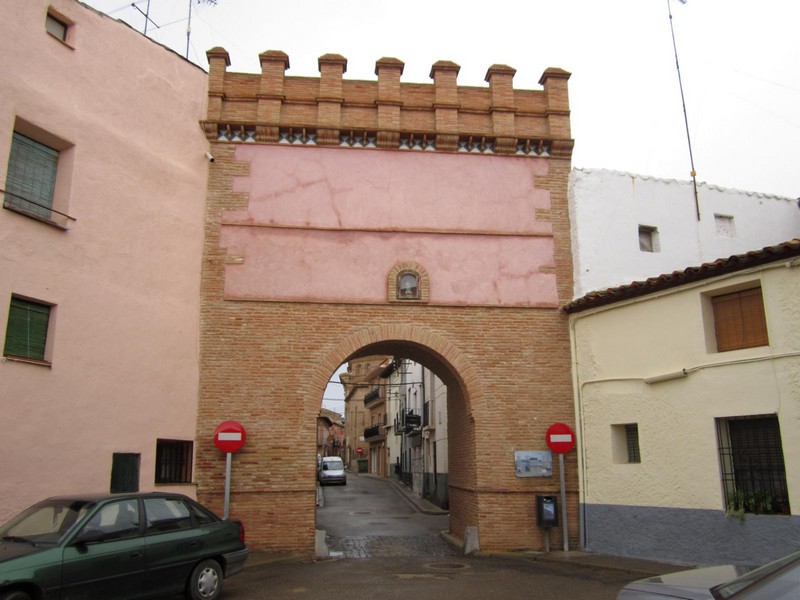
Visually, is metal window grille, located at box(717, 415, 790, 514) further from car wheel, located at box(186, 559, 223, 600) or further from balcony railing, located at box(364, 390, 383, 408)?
balcony railing, located at box(364, 390, 383, 408)

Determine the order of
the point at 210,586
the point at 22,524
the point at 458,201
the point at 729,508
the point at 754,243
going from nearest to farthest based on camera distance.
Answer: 1. the point at 22,524
2. the point at 210,586
3. the point at 729,508
4. the point at 458,201
5. the point at 754,243

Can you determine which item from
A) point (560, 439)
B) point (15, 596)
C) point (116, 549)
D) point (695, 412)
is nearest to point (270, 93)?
point (560, 439)

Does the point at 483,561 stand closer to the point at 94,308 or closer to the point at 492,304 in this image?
the point at 492,304

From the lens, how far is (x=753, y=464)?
993 cm

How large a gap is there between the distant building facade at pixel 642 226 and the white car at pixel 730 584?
9167mm

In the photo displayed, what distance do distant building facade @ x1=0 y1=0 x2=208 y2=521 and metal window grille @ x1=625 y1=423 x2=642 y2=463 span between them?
24.8 feet

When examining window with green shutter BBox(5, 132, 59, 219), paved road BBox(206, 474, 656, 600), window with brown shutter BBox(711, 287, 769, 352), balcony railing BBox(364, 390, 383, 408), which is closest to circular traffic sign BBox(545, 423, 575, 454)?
paved road BBox(206, 474, 656, 600)

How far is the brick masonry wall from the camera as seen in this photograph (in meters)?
12.1

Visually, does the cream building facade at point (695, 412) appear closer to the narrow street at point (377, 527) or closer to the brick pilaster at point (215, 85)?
the narrow street at point (377, 527)

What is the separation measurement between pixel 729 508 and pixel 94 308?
973cm

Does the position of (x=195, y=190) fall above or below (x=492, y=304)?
above

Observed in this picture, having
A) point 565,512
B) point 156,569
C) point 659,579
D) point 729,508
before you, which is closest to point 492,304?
point 565,512

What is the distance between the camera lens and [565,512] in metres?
12.4

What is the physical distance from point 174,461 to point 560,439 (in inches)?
268
